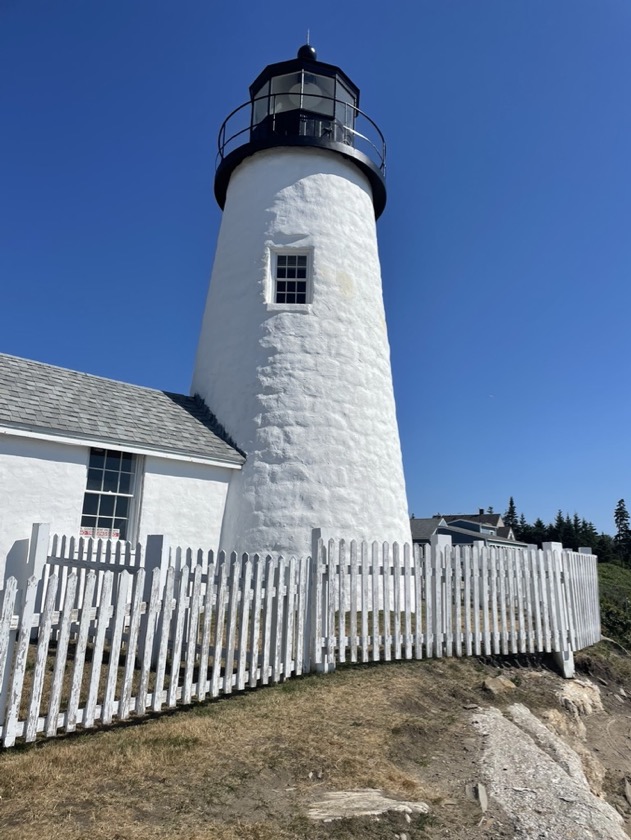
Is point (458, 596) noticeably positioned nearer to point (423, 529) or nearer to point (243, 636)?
point (243, 636)

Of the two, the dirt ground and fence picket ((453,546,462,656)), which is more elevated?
fence picket ((453,546,462,656))

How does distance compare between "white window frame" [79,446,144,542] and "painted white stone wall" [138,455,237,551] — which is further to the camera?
"painted white stone wall" [138,455,237,551]

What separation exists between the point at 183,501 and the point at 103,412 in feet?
7.41

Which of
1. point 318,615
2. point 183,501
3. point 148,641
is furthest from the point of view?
point 183,501

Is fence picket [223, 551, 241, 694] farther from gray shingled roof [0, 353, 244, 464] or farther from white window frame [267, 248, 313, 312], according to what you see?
white window frame [267, 248, 313, 312]

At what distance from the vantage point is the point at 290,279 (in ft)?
44.1

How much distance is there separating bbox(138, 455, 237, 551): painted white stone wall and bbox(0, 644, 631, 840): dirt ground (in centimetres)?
485

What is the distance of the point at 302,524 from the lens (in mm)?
11547

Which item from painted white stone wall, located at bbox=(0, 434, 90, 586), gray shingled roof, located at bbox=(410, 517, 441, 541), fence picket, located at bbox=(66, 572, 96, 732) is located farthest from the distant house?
fence picket, located at bbox=(66, 572, 96, 732)

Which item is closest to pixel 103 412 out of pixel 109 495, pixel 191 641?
pixel 109 495

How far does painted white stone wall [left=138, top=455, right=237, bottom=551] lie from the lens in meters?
11.1

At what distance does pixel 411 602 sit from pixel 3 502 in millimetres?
6498

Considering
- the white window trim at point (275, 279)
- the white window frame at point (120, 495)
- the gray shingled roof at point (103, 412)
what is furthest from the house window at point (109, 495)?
the white window trim at point (275, 279)

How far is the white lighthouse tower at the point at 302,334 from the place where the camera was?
11898mm
